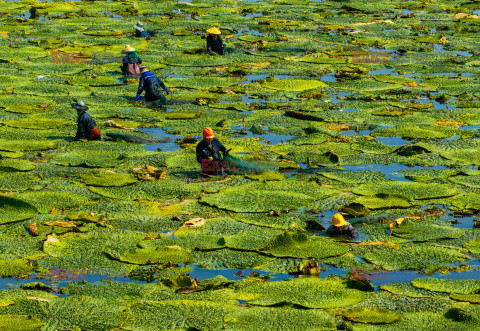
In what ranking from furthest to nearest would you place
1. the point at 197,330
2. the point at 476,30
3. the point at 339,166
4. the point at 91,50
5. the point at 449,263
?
the point at 476,30 → the point at 91,50 → the point at 339,166 → the point at 449,263 → the point at 197,330

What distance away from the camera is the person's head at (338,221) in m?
7.63

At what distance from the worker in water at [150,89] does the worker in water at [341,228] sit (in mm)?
6047

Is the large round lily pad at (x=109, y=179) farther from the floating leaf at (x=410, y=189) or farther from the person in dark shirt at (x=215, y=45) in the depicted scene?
the person in dark shirt at (x=215, y=45)

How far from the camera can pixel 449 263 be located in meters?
7.13

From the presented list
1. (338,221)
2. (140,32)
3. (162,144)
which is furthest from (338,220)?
(140,32)

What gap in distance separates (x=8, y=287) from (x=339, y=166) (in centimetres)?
493

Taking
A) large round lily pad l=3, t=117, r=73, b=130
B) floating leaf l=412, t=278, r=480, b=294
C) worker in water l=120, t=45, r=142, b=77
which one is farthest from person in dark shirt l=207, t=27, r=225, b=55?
floating leaf l=412, t=278, r=480, b=294

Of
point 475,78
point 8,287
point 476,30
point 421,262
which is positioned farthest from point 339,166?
point 476,30

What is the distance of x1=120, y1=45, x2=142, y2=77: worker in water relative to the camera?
14.6 meters

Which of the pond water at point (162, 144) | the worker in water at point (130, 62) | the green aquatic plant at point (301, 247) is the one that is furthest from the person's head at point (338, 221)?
the worker in water at point (130, 62)

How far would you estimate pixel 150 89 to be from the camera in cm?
1305

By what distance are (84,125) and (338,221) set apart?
4.82 metres

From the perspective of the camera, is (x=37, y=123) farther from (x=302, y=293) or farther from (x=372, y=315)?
(x=372, y=315)

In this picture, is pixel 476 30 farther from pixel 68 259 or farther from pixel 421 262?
pixel 68 259
